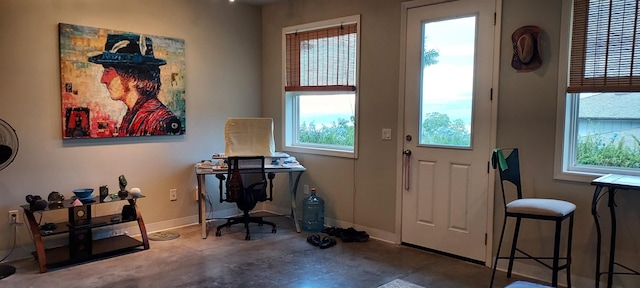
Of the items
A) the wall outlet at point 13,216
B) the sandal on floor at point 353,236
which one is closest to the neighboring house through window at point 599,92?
the sandal on floor at point 353,236

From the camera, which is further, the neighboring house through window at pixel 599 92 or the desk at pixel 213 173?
the desk at pixel 213 173

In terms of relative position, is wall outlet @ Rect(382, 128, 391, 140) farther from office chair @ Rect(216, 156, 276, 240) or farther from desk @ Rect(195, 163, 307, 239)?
office chair @ Rect(216, 156, 276, 240)

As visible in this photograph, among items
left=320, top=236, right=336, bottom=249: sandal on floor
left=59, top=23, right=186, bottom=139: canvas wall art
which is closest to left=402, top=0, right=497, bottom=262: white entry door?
left=320, top=236, right=336, bottom=249: sandal on floor

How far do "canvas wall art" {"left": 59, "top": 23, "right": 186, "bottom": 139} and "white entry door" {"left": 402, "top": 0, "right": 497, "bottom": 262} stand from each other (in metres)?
2.31

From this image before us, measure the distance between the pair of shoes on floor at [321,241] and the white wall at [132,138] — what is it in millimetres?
1423

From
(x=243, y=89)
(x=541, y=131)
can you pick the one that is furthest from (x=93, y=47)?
(x=541, y=131)

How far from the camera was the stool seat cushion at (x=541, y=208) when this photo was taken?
2.81m

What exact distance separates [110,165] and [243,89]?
169cm

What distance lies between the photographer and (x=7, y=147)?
3.45 m

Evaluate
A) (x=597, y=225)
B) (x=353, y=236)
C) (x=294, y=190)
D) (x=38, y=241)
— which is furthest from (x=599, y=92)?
(x=38, y=241)

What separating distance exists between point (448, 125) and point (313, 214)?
1670 millimetres

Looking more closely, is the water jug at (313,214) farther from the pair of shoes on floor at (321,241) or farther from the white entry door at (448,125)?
the white entry door at (448,125)

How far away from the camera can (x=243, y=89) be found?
17.4ft

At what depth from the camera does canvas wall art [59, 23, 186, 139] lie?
3.97 m
